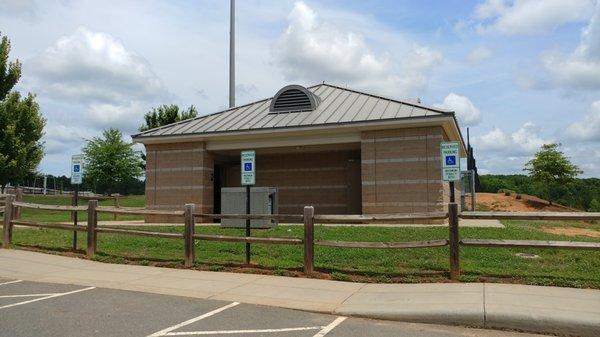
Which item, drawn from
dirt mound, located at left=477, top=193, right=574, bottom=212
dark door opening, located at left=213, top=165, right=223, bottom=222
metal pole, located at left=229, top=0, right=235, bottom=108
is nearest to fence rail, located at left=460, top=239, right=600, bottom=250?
dark door opening, located at left=213, top=165, right=223, bottom=222

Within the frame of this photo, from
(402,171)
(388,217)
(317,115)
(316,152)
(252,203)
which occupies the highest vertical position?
(317,115)

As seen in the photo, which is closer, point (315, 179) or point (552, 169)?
point (315, 179)

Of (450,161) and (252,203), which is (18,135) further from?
(450,161)

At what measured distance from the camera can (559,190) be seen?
171 feet

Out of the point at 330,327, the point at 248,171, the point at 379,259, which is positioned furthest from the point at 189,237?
the point at 330,327

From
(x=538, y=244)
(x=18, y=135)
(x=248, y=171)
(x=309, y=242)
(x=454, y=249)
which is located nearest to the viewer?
(x=538, y=244)

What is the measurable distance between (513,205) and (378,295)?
95.8 ft

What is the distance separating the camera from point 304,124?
2016 centimetres

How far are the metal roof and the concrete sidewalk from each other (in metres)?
10.4

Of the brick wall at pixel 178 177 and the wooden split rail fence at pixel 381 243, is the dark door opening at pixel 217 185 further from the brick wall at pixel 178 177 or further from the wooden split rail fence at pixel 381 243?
the wooden split rail fence at pixel 381 243

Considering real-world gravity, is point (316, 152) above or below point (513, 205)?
above

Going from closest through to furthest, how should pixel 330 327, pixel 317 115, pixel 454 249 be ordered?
pixel 330 327 < pixel 454 249 < pixel 317 115

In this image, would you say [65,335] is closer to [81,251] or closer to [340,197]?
[81,251]

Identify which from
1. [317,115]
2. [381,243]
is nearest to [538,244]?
[381,243]
